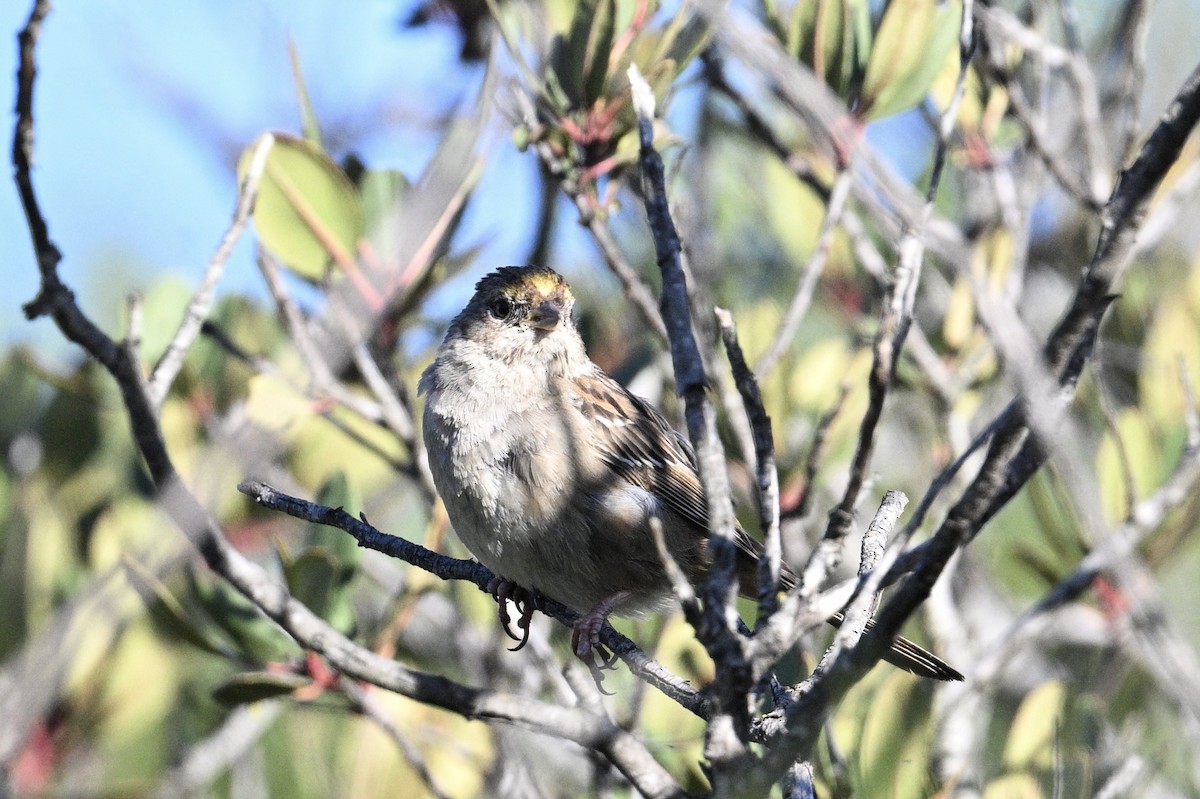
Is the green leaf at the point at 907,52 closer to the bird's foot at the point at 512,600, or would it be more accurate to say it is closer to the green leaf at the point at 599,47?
the green leaf at the point at 599,47

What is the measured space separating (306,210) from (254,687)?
4.81ft

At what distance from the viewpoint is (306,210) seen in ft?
12.8

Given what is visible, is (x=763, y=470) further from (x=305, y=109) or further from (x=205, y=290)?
(x=305, y=109)

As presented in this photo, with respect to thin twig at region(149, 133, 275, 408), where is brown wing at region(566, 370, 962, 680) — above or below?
above

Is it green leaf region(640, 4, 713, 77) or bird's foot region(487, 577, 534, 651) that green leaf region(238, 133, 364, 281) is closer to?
green leaf region(640, 4, 713, 77)

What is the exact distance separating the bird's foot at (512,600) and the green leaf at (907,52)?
187 centimetres

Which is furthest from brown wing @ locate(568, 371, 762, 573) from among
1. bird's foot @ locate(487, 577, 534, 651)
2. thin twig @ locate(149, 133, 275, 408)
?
thin twig @ locate(149, 133, 275, 408)

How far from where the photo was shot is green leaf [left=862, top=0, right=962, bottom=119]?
152 inches

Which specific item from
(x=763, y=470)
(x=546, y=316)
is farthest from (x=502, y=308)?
(x=763, y=470)

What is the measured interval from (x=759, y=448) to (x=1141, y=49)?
3033 mm

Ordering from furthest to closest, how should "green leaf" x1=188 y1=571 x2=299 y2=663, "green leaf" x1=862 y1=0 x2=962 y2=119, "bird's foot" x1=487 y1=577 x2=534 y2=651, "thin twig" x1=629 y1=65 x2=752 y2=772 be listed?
1. "green leaf" x1=862 y1=0 x2=962 y2=119
2. "bird's foot" x1=487 y1=577 x2=534 y2=651
3. "green leaf" x1=188 y1=571 x2=299 y2=663
4. "thin twig" x1=629 y1=65 x2=752 y2=772

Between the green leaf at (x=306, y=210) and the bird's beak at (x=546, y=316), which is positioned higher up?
the bird's beak at (x=546, y=316)

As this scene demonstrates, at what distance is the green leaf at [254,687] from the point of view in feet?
10.8

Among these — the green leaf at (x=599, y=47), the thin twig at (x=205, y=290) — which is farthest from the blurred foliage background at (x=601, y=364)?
the thin twig at (x=205, y=290)
